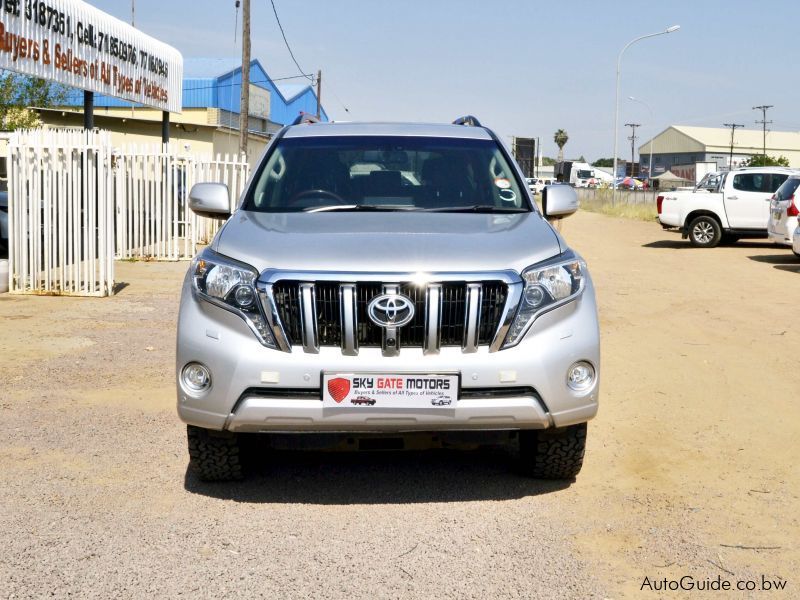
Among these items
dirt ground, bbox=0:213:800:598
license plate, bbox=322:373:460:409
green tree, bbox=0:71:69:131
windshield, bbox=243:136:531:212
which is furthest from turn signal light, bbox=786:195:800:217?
green tree, bbox=0:71:69:131

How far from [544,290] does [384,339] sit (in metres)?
0.73

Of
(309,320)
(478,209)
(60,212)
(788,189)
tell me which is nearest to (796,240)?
(788,189)

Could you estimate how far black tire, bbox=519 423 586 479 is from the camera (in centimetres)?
494

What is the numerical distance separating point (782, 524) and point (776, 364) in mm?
4184

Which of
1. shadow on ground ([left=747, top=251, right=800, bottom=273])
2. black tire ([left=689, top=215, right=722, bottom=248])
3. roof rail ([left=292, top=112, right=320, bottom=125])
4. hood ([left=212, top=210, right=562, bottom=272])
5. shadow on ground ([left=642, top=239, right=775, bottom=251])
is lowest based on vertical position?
shadow on ground ([left=747, top=251, right=800, bottom=273])

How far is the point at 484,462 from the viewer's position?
5594 millimetres

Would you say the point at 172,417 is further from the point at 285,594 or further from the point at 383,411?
the point at 285,594

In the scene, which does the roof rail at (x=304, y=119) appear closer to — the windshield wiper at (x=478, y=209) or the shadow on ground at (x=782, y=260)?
the windshield wiper at (x=478, y=209)

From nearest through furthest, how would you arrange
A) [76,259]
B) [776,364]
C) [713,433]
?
[713,433] → [776,364] → [76,259]

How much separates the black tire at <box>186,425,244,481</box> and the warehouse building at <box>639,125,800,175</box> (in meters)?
131

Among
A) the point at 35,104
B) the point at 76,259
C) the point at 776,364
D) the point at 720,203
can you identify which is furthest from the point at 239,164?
the point at 35,104

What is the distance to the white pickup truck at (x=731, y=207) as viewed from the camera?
22.9m

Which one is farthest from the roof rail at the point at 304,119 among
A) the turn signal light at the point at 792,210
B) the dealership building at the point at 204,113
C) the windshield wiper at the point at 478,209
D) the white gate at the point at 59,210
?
the dealership building at the point at 204,113

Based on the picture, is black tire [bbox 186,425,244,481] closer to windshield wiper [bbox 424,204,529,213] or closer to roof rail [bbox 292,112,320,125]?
windshield wiper [bbox 424,204,529,213]
